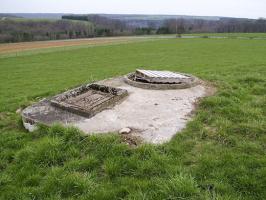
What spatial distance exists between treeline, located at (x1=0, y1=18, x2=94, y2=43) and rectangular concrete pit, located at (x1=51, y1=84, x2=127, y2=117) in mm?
56874

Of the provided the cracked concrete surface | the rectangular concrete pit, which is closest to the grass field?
the cracked concrete surface

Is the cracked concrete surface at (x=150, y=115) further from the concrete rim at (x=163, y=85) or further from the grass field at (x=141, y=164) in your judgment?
the grass field at (x=141, y=164)

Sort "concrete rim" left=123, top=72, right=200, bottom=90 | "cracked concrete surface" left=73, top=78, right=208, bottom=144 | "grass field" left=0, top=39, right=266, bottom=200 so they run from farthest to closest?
"concrete rim" left=123, top=72, right=200, bottom=90 < "cracked concrete surface" left=73, top=78, right=208, bottom=144 < "grass field" left=0, top=39, right=266, bottom=200

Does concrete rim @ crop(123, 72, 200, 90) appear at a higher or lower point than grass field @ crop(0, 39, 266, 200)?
higher

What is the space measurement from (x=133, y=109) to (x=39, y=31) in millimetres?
70325

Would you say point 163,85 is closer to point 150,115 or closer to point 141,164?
point 150,115

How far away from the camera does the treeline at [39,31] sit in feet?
197

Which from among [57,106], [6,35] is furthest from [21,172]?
[6,35]

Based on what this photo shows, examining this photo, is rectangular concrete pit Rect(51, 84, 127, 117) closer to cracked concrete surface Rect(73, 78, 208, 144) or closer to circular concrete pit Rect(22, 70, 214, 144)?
circular concrete pit Rect(22, 70, 214, 144)

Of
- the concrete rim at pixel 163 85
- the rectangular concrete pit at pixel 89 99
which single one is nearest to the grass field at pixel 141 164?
the rectangular concrete pit at pixel 89 99

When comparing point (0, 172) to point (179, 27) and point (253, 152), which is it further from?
point (179, 27)

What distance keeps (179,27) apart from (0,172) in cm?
8222

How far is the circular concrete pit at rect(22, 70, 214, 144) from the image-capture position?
5.21 metres

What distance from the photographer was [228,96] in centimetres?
698
